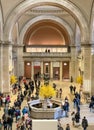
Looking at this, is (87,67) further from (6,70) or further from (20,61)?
(20,61)

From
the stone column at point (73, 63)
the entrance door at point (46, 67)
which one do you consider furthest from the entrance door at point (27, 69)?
the stone column at point (73, 63)

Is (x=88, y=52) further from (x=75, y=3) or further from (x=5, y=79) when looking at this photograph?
(x=5, y=79)

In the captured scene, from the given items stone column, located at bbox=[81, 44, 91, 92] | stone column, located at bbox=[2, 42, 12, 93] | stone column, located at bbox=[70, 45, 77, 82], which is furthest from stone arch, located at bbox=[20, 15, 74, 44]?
stone column, located at bbox=[2, 42, 12, 93]

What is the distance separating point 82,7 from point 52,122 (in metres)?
19.6

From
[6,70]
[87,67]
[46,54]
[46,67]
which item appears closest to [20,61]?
[46,54]

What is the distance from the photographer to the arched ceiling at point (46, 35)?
44875 mm

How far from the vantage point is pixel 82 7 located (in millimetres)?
27984

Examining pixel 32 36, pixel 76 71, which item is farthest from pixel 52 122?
pixel 32 36

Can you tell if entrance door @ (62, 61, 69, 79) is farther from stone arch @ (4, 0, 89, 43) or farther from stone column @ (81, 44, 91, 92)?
stone arch @ (4, 0, 89, 43)

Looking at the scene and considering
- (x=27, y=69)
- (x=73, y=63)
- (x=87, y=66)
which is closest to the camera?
(x=87, y=66)

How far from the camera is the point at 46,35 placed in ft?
149

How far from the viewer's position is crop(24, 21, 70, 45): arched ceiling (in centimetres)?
4488

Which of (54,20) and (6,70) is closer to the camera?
(6,70)

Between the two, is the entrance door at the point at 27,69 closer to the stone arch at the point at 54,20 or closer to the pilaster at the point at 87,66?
the stone arch at the point at 54,20
